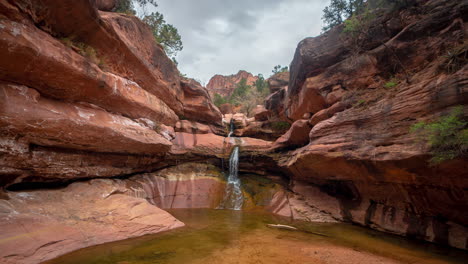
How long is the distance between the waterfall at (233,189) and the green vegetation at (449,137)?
977cm

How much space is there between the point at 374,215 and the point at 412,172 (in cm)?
296

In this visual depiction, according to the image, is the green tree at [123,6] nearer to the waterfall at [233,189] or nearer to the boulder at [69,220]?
the boulder at [69,220]

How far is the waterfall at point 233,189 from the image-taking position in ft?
41.5

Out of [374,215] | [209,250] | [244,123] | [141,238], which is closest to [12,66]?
[141,238]

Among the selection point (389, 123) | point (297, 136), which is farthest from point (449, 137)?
point (297, 136)

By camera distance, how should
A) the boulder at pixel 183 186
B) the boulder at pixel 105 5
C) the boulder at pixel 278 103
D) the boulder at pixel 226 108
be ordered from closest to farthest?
the boulder at pixel 105 5 < the boulder at pixel 183 186 < the boulder at pixel 278 103 < the boulder at pixel 226 108

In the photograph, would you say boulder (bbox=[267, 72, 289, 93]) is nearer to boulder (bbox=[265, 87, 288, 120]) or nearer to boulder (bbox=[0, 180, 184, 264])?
boulder (bbox=[265, 87, 288, 120])

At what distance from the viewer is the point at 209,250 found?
4758mm

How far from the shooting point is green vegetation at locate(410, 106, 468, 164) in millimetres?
4758

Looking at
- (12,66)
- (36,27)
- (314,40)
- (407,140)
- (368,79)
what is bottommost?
→ (407,140)

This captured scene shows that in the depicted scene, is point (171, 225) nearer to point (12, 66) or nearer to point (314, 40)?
point (12, 66)

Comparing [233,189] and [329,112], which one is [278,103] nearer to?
[329,112]

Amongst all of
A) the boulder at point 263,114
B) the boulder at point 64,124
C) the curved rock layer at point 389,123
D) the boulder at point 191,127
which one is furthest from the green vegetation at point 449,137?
the boulder at point 263,114


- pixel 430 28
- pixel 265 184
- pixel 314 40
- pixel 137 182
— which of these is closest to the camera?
pixel 430 28
